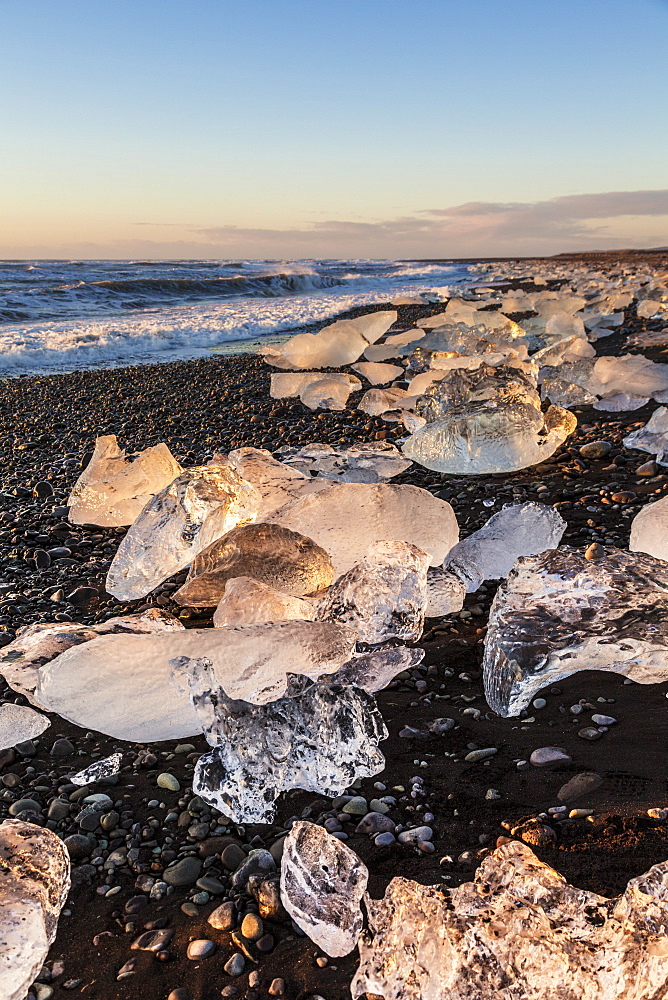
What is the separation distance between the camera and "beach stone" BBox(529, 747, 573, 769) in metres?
1.53

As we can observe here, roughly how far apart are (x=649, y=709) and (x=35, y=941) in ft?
4.50

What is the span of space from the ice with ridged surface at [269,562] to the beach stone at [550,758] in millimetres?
997

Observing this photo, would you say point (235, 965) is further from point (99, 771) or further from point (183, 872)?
point (99, 771)

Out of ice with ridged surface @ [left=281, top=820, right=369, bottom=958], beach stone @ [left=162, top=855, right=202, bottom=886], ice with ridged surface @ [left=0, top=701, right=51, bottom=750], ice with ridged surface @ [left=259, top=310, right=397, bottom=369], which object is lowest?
ice with ridged surface @ [left=0, top=701, right=51, bottom=750]

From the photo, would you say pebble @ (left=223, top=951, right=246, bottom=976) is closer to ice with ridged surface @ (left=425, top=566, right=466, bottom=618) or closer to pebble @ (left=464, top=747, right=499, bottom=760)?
pebble @ (left=464, top=747, right=499, bottom=760)

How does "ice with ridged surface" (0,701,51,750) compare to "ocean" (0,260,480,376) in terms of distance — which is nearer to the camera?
"ice with ridged surface" (0,701,51,750)

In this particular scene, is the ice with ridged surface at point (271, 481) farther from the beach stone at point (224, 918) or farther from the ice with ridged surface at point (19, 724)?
the beach stone at point (224, 918)

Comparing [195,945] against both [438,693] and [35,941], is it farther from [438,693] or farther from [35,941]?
[438,693]

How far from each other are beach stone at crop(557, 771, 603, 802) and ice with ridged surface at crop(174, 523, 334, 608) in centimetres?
112

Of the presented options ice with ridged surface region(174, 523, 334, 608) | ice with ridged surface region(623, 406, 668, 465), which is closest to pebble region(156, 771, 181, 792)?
ice with ridged surface region(174, 523, 334, 608)

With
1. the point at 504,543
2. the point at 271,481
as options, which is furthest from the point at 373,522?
the point at 271,481

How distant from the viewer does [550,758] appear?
5.08 ft

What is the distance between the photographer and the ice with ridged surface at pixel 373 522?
8.37 ft

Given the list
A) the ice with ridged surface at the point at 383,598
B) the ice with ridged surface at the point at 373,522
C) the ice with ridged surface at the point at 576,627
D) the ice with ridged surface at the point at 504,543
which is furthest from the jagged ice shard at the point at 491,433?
the ice with ridged surface at the point at 576,627
